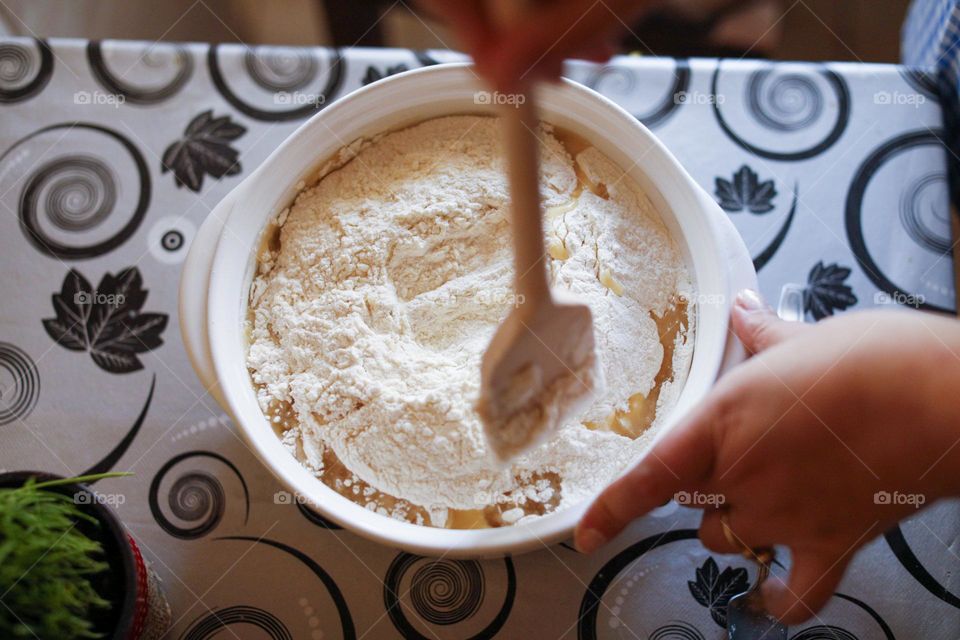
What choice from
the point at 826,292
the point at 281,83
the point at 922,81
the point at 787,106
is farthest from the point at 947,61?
the point at 281,83

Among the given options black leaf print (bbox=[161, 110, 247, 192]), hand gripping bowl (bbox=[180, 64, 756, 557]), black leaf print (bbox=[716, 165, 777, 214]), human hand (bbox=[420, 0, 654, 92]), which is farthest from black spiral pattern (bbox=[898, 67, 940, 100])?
black leaf print (bbox=[161, 110, 247, 192])

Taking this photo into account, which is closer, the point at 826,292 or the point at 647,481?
the point at 647,481

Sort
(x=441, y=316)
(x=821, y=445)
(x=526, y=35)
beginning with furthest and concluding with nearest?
1. (x=441, y=316)
2. (x=821, y=445)
3. (x=526, y=35)

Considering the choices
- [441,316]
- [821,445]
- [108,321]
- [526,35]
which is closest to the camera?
[526,35]

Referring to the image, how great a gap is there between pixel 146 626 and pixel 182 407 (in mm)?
203

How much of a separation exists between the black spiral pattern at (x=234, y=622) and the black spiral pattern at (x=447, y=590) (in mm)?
120

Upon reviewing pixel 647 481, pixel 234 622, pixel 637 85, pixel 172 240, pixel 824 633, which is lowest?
pixel 234 622

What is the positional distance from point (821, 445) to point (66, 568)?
21.6 inches

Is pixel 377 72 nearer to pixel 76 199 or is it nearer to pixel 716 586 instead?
pixel 76 199

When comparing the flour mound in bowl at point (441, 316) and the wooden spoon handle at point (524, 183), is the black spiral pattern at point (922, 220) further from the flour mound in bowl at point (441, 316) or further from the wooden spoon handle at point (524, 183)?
the wooden spoon handle at point (524, 183)

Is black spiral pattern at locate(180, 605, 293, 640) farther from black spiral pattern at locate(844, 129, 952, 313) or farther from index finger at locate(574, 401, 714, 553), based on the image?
black spiral pattern at locate(844, 129, 952, 313)

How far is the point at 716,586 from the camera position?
0.67 m

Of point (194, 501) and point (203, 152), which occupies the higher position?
point (203, 152)

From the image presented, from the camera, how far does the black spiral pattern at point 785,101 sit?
2.63ft
